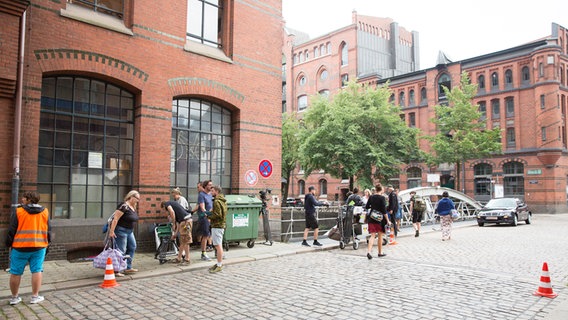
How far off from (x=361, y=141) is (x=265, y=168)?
15941 mm

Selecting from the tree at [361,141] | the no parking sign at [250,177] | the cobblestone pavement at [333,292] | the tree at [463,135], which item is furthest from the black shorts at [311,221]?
the tree at [463,135]

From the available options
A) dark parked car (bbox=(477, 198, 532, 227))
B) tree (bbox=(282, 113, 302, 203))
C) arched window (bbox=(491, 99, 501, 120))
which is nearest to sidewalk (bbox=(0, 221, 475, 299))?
dark parked car (bbox=(477, 198, 532, 227))

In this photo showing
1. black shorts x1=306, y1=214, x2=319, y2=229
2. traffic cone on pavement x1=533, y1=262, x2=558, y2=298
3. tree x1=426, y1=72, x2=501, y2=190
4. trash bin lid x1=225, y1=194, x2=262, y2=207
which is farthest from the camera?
tree x1=426, y1=72, x2=501, y2=190

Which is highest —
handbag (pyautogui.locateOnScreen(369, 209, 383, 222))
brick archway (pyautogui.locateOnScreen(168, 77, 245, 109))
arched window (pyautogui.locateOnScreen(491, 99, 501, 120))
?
arched window (pyautogui.locateOnScreen(491, 99, 501, 120))

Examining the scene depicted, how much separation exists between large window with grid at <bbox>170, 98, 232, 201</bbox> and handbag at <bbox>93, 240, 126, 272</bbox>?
4.17m

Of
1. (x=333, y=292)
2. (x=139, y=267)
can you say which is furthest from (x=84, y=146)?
(x=333, y=292)

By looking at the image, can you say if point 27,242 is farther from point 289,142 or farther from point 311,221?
point 289,142

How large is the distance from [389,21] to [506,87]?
71.3ft

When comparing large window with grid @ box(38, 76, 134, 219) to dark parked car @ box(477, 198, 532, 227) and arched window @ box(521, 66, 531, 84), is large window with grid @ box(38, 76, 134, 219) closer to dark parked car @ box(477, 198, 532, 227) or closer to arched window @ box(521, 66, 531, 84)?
dark parked car @ box(477, 198, 532, 227)

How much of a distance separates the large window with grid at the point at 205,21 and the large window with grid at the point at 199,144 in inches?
77.2

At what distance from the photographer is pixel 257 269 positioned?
892 centimetres

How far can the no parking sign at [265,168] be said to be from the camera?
12648mm

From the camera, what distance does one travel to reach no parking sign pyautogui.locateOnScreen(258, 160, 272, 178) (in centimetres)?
1265

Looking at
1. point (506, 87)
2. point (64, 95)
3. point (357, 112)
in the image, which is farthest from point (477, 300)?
point (506, 87)
